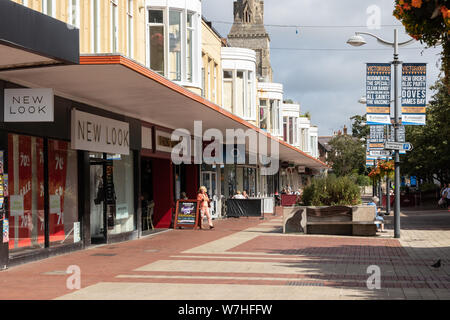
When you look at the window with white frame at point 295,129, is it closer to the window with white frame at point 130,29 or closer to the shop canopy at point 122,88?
the shop canopy at point 122,88

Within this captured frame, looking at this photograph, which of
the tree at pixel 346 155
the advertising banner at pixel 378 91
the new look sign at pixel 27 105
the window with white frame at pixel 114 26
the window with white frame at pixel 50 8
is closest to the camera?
the new look sign at pixel 27 105

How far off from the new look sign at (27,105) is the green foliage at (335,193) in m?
10.7

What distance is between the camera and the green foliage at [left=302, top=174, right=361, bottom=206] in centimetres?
2025

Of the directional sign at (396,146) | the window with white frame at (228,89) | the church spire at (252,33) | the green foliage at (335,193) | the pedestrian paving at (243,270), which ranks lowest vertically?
the pedestrian paving at (243,270)

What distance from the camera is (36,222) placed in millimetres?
13586

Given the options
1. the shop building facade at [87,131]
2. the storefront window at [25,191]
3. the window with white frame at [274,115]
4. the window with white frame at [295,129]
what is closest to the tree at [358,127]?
the window with white frame at [295,129]

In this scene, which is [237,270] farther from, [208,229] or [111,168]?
[208,229]

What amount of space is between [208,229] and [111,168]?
572 cm

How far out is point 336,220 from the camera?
19906 millimetres

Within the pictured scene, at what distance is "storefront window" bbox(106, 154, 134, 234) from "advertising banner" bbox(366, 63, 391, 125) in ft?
24.0

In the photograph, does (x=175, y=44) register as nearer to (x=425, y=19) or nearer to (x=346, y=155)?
(x=425, y=19)

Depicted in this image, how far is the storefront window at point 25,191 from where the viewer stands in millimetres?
12641

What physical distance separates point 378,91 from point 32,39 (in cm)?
1251

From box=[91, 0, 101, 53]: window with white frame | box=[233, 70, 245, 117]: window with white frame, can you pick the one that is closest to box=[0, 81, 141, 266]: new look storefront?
box=[91, 0, 101, 53]: window with white frame
